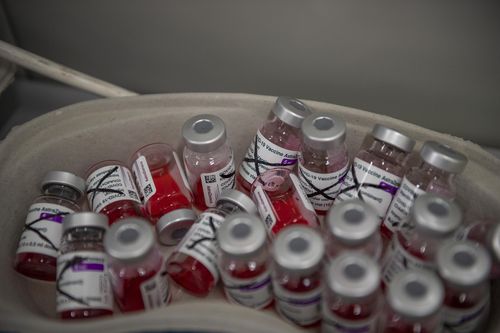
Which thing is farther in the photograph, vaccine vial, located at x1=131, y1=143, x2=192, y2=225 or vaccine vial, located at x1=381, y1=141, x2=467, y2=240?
vaccine vial, located at x1=131, y1=143, x2=192, y2=225

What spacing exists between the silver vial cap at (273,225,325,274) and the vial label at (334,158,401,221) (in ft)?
0.48

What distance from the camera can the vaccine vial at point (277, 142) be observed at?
78cm

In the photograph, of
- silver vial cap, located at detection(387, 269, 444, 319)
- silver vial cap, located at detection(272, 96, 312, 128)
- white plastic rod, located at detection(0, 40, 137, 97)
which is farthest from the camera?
white plastic rod, located at detection(0, 40, 137, 97)

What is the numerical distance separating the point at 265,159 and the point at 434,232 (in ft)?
0.93

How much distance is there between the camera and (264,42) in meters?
0.91

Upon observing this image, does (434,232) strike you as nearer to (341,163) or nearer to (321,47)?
(341,163)

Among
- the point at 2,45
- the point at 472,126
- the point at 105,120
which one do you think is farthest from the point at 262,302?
the point at 2,45

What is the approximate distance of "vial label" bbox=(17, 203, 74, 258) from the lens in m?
0.75

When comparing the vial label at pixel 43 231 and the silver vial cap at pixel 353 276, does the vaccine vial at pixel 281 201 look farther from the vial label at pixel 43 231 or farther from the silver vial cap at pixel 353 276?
the vial label at pixel 43 231

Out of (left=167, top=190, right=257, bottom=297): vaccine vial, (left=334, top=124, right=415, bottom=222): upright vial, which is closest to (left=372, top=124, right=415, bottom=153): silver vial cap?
(left=334, top=124, right=415, bottom=222): upright vial

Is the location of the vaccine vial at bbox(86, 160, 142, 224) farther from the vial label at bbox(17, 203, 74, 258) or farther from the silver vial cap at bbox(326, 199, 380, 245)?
the silver vial cap at bbox(326, 199, 380, 245)

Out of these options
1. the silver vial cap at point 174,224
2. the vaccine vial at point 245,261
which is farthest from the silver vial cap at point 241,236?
the silver vial cap at point 174,224

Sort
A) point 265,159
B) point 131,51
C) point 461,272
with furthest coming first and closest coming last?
point 131,51, point 265,159, point 461,272

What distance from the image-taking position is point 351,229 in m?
0.63
